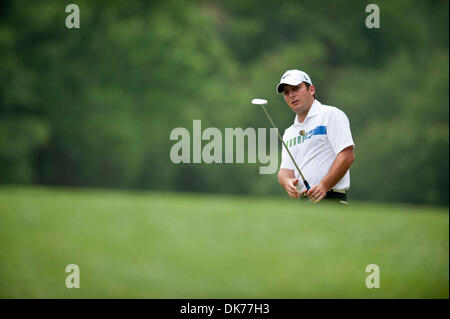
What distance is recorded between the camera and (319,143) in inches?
85.7

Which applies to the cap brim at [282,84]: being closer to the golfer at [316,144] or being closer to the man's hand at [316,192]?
the golfer at [316,144]

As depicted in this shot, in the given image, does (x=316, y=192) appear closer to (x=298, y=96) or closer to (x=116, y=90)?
(x=298, y=96)

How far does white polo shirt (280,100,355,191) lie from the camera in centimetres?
214

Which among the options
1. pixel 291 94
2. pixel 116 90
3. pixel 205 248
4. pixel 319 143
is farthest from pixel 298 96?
pixel 116 90

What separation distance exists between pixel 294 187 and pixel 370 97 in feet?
81.7

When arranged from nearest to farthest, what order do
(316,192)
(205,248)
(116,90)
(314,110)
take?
1. (316,192)
2. (314,110)
3. (205,248)
4. (116,90)

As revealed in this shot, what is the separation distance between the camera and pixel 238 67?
59188 mm

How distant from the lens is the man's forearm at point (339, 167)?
213 centimetres

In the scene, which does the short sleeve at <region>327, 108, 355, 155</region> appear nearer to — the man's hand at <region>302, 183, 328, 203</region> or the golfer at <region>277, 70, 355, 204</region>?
the golfer at <region>277, 70, 355, 204</region>

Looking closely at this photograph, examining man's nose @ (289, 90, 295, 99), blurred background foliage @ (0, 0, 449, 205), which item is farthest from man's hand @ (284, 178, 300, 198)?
blurred background foliage @ (0, 0, 449, 205)

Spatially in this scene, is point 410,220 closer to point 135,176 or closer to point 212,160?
point 135,176

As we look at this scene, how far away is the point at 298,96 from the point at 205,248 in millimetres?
59814

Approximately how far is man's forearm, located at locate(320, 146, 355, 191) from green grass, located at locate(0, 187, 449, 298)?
45.3 meters

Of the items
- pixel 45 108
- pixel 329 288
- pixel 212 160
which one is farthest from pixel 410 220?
pixel 212 160
